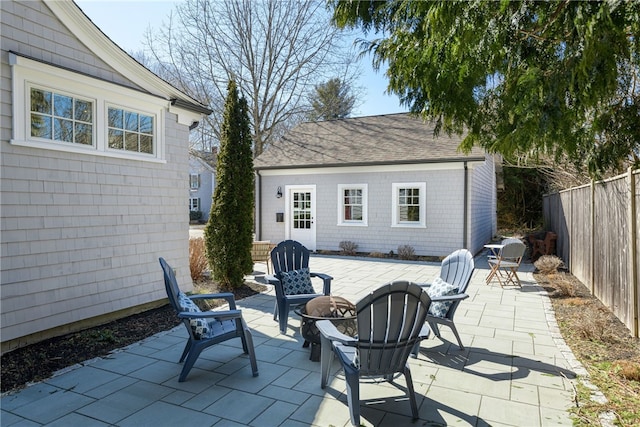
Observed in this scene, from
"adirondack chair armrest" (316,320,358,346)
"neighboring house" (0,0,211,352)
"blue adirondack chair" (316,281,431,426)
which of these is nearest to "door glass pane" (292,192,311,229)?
"neighboring house" (0,0,211,352)

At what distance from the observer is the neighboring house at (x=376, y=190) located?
11.4 m

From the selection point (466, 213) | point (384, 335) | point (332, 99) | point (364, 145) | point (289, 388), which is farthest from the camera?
point (332, 99)

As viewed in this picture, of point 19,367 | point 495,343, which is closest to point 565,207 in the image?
point 495,343

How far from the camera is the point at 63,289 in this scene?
476 centimetres

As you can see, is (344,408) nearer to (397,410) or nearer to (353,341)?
(397,410)

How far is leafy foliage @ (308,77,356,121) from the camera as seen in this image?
22.8 metres

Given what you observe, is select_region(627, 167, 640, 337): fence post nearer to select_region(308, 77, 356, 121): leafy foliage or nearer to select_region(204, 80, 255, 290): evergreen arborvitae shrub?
select_region(204, 80, 255, 290): evergreen arborvitae shrub

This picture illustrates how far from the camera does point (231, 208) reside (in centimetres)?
723

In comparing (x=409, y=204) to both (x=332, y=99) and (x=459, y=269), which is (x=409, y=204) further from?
(x=332, y=99)

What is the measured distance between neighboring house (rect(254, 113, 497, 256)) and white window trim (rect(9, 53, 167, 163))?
23.6 feet

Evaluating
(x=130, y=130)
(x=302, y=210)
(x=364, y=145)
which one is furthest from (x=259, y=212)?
(x=130, y=130)

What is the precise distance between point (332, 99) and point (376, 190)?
1236 cm

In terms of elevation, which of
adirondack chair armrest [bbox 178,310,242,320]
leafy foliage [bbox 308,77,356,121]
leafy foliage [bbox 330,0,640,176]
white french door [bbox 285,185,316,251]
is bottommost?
adirondack chair armrest [bbox 178,310,242,320]

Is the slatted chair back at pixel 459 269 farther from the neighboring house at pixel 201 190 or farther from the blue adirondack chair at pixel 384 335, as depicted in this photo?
the neighboring house at pixel 201 190
